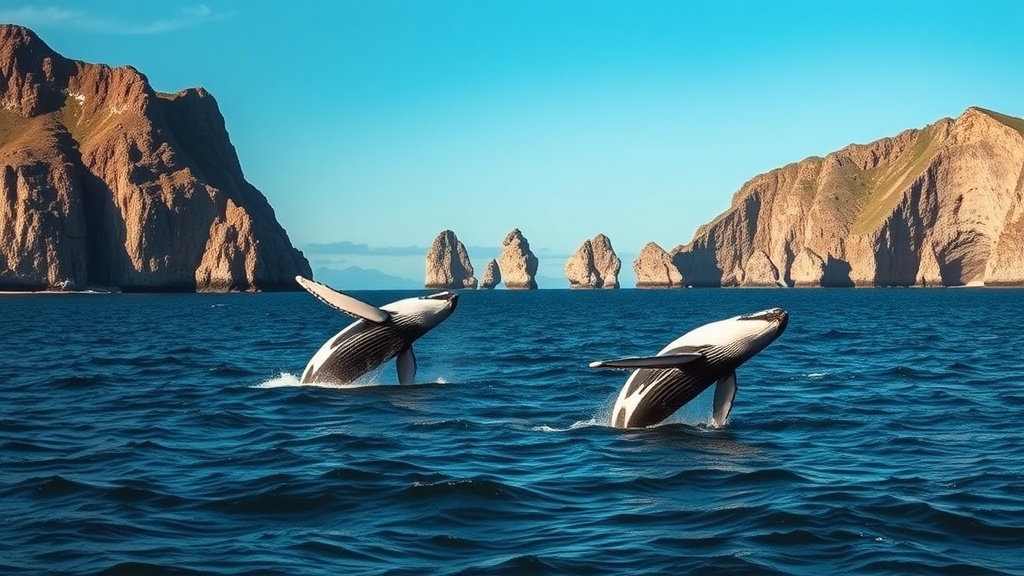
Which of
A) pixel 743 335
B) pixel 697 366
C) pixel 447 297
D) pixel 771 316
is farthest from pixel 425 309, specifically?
pixel 771 316

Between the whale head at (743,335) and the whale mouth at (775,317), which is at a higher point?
the whale mouth at (775,317)

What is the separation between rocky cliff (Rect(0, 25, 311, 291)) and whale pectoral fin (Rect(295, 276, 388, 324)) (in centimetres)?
14653

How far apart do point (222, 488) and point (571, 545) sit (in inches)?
195

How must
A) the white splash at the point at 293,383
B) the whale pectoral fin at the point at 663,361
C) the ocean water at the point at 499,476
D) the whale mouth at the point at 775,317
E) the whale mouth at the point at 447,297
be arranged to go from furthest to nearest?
the white splash at the point at 293,383, the whale mouth at the point at 447,297, the whale mouth at the point at 775,317, the whale pectoral fin at the point at 663,361, the ocean water at the point at 499,476

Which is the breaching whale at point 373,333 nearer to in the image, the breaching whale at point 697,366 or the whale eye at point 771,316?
the breaching whale at point 697,366

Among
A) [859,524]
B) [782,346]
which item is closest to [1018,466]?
[859,524]

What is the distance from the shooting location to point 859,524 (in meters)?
11.4

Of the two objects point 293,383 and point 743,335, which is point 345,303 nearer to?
point 293,383

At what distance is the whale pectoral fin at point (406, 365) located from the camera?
23516mm

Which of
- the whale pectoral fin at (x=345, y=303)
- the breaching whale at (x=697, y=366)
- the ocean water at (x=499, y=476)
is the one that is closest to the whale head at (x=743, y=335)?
the breaching whale at (x=697, y=366)

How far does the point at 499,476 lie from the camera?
14.1m

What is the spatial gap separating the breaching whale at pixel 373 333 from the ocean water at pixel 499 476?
0.61m

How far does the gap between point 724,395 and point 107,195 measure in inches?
6590

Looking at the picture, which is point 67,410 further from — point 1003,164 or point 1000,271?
point 1003,164
